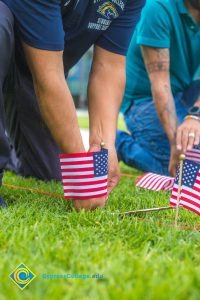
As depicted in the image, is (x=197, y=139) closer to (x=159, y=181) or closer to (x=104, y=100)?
(x=159, y=181)

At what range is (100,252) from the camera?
1.29m

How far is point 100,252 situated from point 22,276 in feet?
0.82

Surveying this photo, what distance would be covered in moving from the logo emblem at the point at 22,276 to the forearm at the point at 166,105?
213 centimetres

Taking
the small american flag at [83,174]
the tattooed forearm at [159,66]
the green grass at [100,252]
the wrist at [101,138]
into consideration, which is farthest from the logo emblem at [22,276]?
the tattooed forearm at [159,66]

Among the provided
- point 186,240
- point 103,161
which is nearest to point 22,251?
point 186,240

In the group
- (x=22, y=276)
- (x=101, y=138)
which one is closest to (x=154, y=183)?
(x=101, y=138)

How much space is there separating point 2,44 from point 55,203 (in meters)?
0.73

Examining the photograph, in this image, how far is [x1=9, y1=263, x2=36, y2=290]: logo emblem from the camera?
44.0 inches

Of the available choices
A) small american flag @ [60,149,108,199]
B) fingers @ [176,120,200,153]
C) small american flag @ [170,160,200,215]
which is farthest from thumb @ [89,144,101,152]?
fingers @ [176,120,200,153]

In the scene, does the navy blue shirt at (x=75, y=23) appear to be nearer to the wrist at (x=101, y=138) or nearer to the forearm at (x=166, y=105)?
the wrist at (x=101, y=138)

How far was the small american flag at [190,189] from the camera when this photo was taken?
5.87 ft

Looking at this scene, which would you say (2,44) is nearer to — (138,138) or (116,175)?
(116,175)

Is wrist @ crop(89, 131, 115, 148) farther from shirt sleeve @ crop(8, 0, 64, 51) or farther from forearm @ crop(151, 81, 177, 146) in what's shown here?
forearm @ crop(151, 81, 177, 146)

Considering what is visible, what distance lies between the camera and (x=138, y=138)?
391 centimetres
